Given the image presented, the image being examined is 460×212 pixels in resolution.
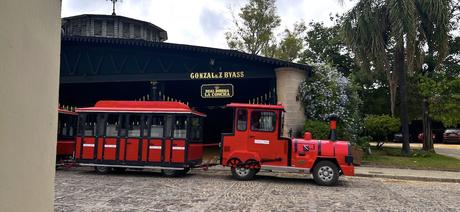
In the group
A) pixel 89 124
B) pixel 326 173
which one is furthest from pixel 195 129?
pixel 326 173

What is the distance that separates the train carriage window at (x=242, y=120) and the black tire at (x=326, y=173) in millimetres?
2501

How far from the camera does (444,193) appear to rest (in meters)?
10.8

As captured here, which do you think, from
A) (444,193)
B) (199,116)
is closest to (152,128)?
(199,116)

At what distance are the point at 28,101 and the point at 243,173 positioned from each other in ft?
34.8

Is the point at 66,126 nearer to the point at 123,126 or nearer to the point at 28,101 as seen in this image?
the point at 123,126

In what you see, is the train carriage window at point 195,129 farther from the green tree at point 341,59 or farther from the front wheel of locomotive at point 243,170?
the green tree at point 341,59

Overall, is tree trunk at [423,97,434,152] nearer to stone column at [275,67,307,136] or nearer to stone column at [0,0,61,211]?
stone column at [275,67,307,136]

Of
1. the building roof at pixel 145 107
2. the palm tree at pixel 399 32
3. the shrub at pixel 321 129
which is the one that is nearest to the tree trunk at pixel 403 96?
the palm tree at pixel 399 32

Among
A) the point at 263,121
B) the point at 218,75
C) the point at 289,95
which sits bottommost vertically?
the point at 263,121

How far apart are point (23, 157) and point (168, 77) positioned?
58.6ft

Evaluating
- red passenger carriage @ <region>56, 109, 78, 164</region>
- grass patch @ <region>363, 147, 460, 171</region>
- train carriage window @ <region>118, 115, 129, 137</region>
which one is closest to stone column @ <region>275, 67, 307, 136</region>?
grass patch @ <region>363, 147, 460, 171</region>

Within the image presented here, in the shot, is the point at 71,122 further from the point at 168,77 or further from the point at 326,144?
the point at 326,144

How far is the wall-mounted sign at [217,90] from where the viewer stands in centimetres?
1919

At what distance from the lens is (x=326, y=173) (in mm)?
11633
